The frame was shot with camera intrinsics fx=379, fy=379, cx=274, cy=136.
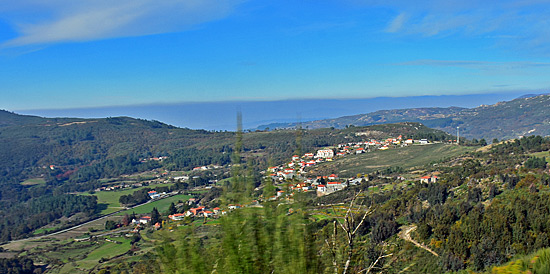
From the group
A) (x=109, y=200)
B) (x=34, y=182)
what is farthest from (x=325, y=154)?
(x=34, y=182)

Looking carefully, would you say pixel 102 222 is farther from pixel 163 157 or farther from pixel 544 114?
pixel 544 114

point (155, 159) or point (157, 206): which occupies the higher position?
point (155, 159)

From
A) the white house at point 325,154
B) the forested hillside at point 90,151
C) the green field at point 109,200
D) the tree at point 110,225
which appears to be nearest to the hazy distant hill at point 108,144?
the forested hillside at point 90,151

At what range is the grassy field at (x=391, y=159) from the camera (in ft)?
121

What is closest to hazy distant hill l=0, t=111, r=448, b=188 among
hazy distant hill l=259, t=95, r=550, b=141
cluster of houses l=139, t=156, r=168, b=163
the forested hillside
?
the forested hillside

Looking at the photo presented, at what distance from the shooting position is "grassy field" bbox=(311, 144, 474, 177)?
3694 cm

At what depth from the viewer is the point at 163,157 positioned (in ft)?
227

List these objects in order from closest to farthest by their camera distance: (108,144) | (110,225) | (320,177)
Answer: (320,177), (110,225), (108,144)

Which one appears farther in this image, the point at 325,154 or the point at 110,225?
the point at 325,154

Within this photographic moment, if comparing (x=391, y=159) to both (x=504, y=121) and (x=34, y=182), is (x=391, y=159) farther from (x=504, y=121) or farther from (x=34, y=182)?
(x=504, y=121)

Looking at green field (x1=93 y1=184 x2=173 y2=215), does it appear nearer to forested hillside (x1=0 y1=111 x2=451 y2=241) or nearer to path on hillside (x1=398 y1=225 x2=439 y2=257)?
forested hillside (x1=0 y1=111 x2=451 y2=241)

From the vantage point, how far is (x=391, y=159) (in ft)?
132

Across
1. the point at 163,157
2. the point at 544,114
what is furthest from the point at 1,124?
the point at 544,114

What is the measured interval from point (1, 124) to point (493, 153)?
3968 inches
